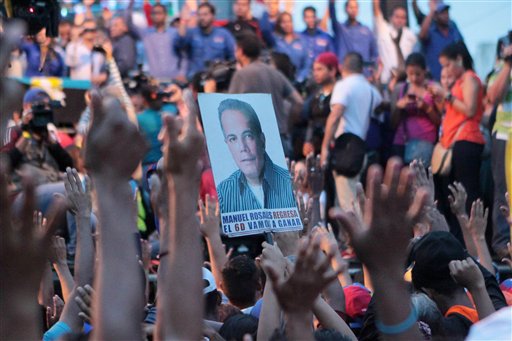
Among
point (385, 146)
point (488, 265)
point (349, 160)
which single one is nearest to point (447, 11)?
point (385, 146)

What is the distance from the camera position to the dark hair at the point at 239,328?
13.8 ft

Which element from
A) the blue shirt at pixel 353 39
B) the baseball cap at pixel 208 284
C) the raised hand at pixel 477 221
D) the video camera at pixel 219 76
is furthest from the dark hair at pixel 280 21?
the baseball cap at pixel 208 284

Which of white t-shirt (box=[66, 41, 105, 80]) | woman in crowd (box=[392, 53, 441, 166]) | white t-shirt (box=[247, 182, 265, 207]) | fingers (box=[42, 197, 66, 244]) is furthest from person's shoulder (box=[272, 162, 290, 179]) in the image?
white t-shirt (box=[66, 41, 105, 80])

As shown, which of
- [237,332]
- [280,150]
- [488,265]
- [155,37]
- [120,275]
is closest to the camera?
[120,275]

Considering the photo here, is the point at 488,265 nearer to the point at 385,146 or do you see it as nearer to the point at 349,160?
the point at 349,160

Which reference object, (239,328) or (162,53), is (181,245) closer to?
(239,328)

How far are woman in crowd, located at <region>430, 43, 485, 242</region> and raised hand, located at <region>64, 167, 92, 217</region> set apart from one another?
4.45 metres

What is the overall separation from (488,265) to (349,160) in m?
3.50

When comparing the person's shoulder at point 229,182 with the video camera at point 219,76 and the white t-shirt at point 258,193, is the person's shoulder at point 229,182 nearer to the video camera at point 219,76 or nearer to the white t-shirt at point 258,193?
the white t-shirt at point 258,193

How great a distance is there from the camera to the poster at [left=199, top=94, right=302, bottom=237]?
201 inches

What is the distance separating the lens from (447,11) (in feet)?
38.2

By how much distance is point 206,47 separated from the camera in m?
12.2

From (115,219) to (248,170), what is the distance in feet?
8.79

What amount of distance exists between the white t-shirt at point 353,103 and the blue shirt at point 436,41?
2.12 m
